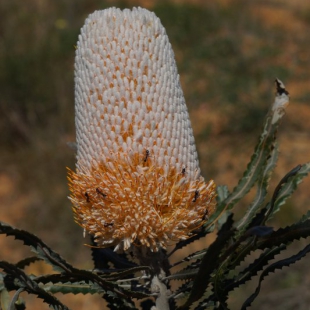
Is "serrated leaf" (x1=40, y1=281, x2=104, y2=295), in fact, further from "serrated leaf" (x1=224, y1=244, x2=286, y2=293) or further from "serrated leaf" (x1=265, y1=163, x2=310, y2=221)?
"serrated leaf" (x1=265, y1=163, x2=310, y2=221)

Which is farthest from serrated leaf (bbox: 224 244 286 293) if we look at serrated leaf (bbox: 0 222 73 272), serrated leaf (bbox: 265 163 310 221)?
serrated leaf (bbox: 0 222 73 272)

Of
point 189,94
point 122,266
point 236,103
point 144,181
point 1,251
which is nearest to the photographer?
point 144,181

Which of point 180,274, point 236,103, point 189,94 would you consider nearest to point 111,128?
point 180,274

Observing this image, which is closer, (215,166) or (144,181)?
(144,181)

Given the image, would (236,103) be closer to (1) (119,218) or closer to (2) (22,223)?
(2) (22,223)

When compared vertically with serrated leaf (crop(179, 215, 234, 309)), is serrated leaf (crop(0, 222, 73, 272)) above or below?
above

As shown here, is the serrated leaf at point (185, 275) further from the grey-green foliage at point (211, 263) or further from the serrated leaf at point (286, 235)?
the serrated leaf at point (286, 235)
